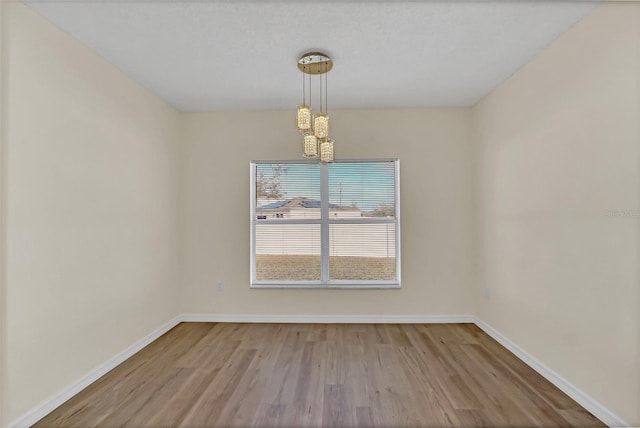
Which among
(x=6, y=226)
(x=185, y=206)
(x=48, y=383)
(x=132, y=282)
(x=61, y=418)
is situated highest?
(x=185, y=206)

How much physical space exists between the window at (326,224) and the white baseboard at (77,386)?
1313 mm

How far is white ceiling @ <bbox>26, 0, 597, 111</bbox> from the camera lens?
6.47 feet

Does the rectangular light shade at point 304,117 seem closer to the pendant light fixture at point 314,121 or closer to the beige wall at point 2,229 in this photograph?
the pendant light fixture at point 314,121

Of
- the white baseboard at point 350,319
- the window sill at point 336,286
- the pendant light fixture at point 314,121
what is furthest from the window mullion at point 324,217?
the pendant light fixture at point 314,121

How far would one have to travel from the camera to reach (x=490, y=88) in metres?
3.20

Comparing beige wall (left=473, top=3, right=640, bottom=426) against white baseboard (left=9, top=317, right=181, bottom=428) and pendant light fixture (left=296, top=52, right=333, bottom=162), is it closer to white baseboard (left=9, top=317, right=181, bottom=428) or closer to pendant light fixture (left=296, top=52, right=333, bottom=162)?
pendant light fixture (left=296, top=52, right=333, bottom=162)

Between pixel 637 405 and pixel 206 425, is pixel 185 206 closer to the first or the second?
pixel 206 425

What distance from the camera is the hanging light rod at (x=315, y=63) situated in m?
2.47

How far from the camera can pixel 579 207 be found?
6.88 feet

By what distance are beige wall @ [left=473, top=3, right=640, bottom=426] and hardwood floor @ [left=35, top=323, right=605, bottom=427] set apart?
0.36 meters

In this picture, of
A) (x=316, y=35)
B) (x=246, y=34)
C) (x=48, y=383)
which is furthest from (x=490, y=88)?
(x=48, y=383)

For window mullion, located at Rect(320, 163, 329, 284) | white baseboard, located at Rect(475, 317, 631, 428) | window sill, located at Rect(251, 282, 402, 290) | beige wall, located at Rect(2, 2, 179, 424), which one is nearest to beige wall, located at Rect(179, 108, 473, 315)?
window sill, located at Rect(251, 282, 402, 290)

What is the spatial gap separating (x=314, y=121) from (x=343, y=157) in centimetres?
144

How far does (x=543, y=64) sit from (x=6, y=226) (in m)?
3.83
